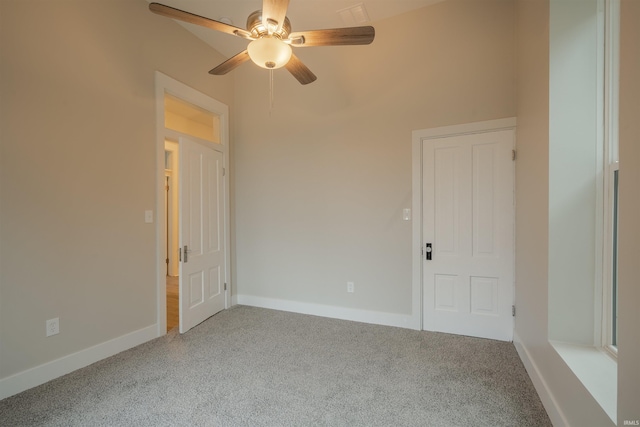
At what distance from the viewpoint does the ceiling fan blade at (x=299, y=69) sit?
2.04 metres

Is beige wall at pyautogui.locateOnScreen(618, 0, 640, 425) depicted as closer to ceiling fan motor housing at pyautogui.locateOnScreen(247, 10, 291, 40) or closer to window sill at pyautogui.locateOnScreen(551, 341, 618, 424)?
window sill at pyautogui.locateOnScreen(551, 341, 618, 424)

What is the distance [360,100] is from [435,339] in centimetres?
263

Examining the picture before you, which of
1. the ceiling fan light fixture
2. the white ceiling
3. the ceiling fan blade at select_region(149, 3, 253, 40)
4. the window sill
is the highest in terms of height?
the white ceiling

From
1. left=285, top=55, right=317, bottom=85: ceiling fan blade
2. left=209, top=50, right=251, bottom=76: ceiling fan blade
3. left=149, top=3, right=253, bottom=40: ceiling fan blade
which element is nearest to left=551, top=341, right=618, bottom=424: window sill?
left=285, top=55, right=317, bottom=85: ceiling fan blade

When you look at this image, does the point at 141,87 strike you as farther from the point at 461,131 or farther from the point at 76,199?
the point at 461,131

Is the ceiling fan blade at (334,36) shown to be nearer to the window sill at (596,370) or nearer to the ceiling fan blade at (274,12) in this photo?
the ceiling fan blade at (274,12)

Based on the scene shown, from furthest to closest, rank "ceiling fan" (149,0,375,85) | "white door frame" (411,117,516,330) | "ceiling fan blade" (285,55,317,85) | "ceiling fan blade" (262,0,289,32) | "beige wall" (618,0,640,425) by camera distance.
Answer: "white door frame" (411,117,516,330) < "ceiling fan blade" (285,55,317,85) < "ceiling fan" (149,0,375,85) < "ceiling fan blade" (262,0,289,32) < "beige wall" (618,0,640,425)

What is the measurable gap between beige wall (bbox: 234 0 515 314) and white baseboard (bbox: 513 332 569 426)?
3.34 feet

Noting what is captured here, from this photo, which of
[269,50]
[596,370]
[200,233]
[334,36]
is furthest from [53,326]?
[596,370]

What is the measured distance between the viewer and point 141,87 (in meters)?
2.66

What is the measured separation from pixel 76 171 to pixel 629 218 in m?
3.24

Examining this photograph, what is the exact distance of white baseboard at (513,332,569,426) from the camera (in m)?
1.50

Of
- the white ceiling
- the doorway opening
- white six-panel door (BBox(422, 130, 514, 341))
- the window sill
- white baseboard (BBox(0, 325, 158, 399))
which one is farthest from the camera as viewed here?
the doorway opening

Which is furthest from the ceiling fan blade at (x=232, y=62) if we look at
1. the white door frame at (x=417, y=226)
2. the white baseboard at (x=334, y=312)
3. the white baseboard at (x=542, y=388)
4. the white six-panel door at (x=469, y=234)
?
the white baseboard at (x=542, y=388)
